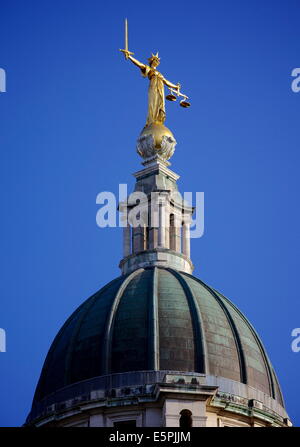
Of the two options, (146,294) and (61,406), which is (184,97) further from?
(61,406)

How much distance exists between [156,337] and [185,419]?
581cm

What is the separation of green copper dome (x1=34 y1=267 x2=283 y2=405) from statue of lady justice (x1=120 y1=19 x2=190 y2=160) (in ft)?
33.4

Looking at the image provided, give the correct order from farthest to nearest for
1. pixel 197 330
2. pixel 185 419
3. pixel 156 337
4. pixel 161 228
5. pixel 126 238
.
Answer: pixel 126 238, pixel 161 228, pixel 197 330, pixel 156 337, pixel 185 419

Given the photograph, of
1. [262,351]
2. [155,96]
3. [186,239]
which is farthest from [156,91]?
[262,351]

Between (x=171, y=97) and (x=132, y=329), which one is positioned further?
(x=171, y=97)

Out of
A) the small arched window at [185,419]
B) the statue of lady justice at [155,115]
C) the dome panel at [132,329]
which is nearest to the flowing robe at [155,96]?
the statue of lady justice at [155,115]

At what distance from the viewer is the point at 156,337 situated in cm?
9556

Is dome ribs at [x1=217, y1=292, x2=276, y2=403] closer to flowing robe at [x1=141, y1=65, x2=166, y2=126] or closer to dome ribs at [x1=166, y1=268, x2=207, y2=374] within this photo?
dome ribs at [x1=166, y1=268, x2=207, y2=374]

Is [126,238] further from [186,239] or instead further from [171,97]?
[171,97]

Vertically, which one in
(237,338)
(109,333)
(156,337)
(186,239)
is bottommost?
(156,337)

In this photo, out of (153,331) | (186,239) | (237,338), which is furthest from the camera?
(186,239)
